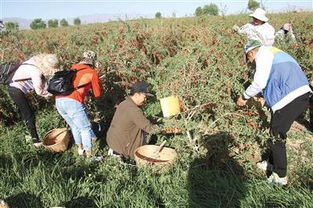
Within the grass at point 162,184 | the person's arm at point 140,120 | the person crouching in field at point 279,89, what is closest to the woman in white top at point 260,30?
the person crouching in field at point 279,89

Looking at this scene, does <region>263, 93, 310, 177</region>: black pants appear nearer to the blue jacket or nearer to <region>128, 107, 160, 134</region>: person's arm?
the blue jacket

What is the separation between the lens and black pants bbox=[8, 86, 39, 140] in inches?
200

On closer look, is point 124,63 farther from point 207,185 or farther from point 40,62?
point 207,185

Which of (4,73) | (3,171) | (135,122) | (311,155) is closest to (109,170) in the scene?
(135,122)

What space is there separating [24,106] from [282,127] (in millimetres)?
3552

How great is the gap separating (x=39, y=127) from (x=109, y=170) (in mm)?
2285

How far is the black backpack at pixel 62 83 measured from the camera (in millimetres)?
4473

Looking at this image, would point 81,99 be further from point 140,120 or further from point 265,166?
point 265,166

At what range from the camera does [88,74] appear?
4617 mm

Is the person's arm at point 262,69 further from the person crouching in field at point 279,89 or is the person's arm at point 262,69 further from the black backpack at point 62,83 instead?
the black backpack at point 62,83

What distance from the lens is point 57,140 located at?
5551mm

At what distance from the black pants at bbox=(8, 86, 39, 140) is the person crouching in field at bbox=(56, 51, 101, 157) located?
754 mm

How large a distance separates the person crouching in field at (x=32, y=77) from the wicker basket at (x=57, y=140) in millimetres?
221

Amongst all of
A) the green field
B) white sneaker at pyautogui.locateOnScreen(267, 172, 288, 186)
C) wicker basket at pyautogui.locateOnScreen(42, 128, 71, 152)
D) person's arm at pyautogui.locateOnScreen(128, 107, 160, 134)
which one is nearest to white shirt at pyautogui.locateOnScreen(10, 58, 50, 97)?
wicker basket at pyautogui.locateOnScreen(42, 128, 71, 152)
